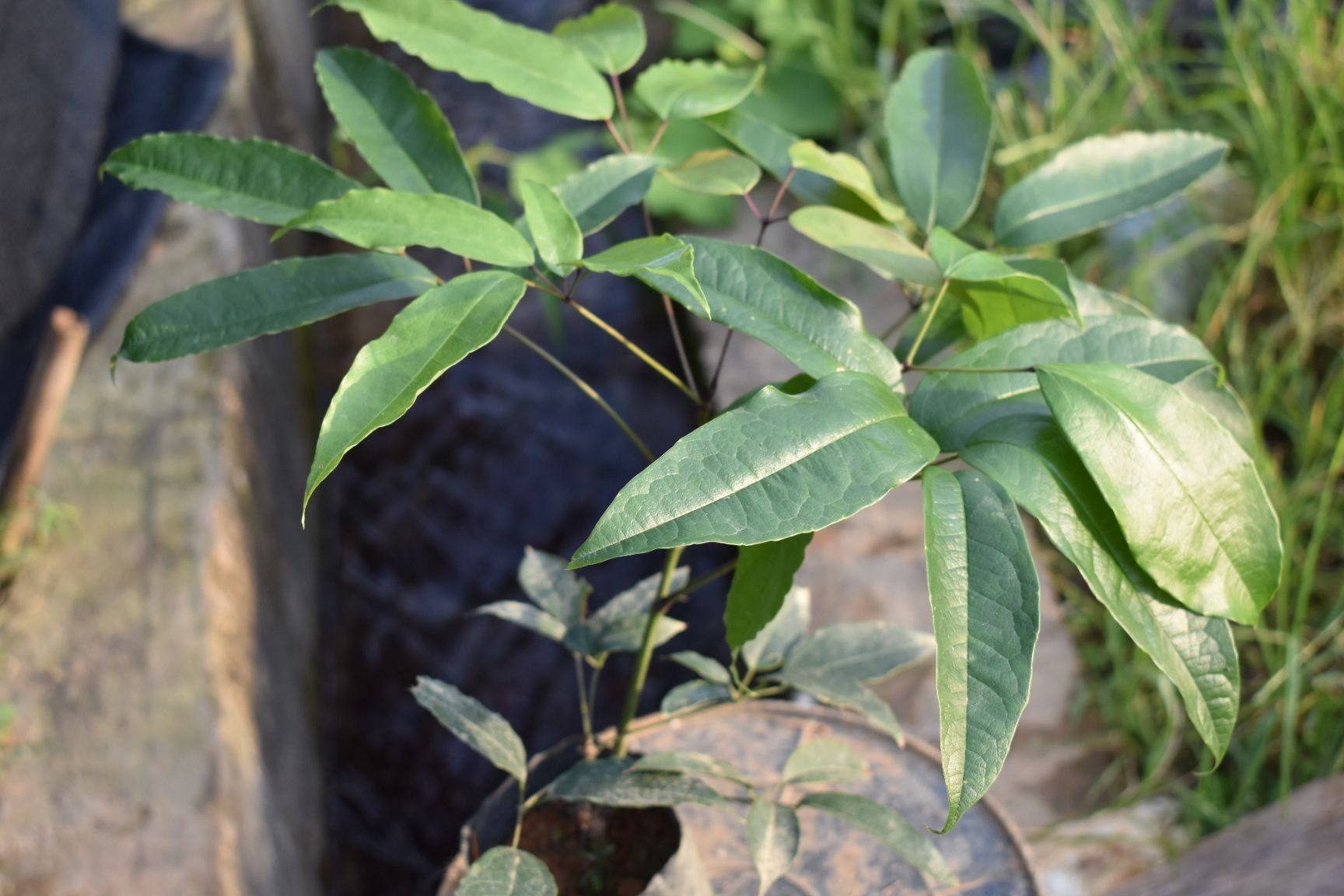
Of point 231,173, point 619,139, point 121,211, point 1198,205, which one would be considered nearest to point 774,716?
point 619,139

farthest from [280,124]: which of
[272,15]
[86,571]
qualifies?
[86,571]

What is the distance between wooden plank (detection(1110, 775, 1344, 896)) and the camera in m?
1.29

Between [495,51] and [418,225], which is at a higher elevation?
[495,51]

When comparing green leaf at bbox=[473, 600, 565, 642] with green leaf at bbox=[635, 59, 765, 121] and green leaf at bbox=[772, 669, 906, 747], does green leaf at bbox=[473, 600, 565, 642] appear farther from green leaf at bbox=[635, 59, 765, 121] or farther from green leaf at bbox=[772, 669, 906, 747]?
green leaf at bbox=[635, 59, 765, 121]

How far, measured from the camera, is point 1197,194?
7.06ft

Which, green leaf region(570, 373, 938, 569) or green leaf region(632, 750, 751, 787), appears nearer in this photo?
green leaf region(570, 373, 938, 569)

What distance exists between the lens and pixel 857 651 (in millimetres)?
905

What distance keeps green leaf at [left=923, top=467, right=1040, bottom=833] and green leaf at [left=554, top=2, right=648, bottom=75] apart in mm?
444

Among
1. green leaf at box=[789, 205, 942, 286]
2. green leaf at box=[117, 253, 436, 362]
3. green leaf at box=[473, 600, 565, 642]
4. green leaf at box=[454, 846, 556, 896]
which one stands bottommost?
green leaf at box=[454, 846, 556, 896]

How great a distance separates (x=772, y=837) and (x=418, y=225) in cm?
51

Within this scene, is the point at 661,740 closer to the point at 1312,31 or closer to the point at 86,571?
the point at 86,571

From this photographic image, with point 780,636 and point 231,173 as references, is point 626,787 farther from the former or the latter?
point 231,173

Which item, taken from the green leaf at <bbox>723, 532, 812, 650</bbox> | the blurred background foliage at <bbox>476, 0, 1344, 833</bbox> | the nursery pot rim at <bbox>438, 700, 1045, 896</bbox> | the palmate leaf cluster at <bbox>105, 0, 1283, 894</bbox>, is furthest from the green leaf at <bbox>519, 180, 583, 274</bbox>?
the blurred background foliage at <bbox>476, 0, 1344, 833</bbox>

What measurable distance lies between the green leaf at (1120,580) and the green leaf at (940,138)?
0.27 metres
